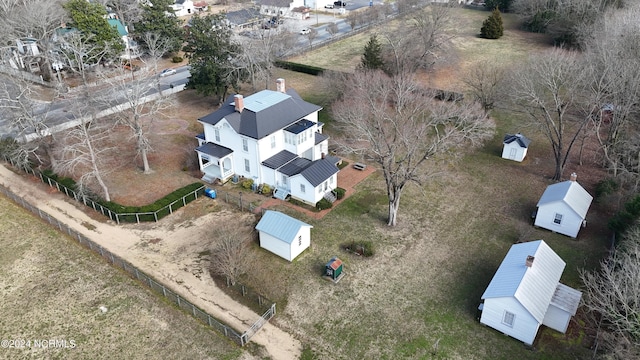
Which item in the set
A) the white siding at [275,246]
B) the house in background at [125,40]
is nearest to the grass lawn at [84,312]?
the white siding at [275,246]

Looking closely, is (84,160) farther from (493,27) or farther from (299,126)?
(493,27)

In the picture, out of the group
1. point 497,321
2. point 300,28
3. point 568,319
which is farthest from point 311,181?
point 300,28

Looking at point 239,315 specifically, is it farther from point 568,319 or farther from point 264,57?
point 264,57

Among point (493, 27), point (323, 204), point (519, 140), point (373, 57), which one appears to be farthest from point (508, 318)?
point (493, 27)

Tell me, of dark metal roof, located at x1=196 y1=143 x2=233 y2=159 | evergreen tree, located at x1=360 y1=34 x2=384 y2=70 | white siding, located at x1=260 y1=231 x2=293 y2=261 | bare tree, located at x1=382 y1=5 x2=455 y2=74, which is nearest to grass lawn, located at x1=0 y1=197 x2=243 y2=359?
white siding, located at x1=260 y1=231 x2=293 y2=261

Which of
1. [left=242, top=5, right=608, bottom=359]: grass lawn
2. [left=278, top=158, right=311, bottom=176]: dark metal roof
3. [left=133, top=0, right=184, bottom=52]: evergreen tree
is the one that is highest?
[left=133, top=0, right=184, bottom=52]: evergreen tree

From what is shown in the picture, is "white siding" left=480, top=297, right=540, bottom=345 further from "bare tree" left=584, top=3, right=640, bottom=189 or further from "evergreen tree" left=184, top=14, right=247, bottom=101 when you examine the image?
"evergreen tree" left=184, top=14, right=247, bottom=101
